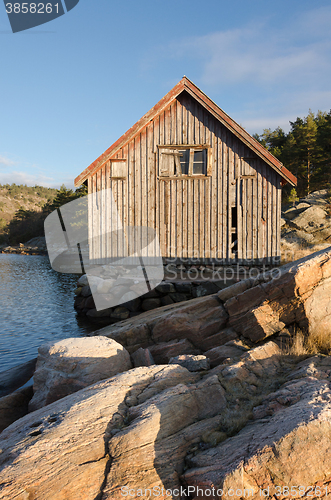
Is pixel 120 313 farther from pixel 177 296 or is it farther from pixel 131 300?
pixel 177 296

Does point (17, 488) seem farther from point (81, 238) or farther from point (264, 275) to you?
point (81, 238)

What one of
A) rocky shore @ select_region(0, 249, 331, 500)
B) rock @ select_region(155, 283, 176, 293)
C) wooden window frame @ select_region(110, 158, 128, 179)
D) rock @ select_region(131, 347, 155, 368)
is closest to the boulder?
rocky shore @ select_region(0, 249, 331, 500)

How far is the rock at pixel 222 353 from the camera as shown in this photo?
209 inches

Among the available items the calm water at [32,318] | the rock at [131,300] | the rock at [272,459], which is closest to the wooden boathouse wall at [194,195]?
the rock at [131,300]

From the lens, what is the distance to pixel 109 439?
3.18m

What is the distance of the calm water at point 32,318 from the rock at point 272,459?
7.04 meters

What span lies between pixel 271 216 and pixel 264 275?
5.81 meters

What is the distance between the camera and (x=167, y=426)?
3287mm

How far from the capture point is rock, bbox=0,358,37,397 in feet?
22.9

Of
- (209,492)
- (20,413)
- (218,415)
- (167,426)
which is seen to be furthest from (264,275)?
(20,413)

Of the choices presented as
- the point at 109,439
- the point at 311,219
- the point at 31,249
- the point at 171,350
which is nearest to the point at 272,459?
the point at 109,439

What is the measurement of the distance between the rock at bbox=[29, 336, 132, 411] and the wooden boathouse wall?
633cm

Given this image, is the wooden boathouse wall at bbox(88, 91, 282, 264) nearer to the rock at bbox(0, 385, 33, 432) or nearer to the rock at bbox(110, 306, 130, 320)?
the rock at bbox(110, 306, 130, 320)

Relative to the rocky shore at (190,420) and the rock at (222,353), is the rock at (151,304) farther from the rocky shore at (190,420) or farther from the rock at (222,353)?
the rock at (222,353)
